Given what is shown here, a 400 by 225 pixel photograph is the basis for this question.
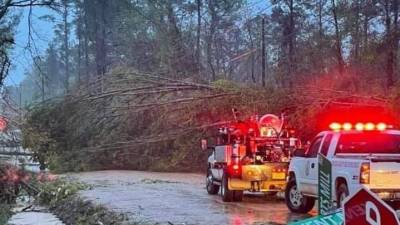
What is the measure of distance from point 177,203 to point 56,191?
23.7 ft

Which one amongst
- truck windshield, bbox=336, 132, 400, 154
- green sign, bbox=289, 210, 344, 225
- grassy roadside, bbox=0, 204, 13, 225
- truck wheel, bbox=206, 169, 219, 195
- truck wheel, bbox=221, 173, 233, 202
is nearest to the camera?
green sign, bbox=289, 210, 344, 225

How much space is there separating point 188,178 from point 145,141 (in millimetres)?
3204

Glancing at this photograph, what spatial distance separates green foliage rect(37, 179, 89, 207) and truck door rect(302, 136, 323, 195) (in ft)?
33.3

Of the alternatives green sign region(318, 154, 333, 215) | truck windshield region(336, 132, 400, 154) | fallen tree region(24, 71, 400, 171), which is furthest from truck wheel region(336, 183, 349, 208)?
fallen tree region(24, 71, 400, 171)

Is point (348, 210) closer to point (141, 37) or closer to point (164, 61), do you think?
point (164, 61)

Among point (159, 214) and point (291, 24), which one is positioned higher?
point (291, 24)

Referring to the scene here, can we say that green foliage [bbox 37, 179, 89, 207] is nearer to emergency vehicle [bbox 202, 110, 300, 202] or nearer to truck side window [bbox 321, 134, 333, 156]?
emergency vehicle [bbox 202, 110, 300, 202]

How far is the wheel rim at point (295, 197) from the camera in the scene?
12.8m

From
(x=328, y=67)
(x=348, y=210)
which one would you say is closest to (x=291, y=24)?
(x=328, y=67)

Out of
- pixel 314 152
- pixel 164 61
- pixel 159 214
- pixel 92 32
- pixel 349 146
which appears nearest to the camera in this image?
pixel 349 146

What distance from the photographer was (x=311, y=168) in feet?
38.8

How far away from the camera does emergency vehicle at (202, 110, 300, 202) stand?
15031mm

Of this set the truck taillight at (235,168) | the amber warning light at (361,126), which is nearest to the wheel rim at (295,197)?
the amber warning light at (361,126)

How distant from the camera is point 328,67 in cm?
2988
